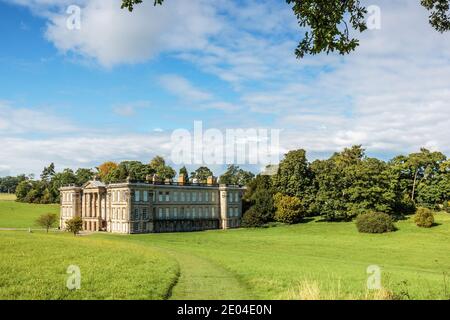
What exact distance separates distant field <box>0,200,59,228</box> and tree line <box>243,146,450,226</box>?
41.9 meters

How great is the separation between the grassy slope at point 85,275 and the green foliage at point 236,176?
332 ft

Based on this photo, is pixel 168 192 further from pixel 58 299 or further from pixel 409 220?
pixel 58 299

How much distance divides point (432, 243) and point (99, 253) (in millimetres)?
41099

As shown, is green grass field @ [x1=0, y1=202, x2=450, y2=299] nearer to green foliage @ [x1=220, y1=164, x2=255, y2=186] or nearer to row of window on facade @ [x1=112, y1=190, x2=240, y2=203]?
row of window on facade @ [x1=112, y1=190, x2=240, y2=203]

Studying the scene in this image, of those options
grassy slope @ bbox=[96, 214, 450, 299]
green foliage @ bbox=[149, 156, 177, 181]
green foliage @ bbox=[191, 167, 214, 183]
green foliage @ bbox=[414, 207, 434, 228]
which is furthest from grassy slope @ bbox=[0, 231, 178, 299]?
green foliage @ bbox=[191, 167, 214, 183]

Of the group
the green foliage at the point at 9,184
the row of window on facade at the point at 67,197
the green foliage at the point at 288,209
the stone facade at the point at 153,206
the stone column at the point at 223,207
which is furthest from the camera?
the green foliage at the point at 9,184

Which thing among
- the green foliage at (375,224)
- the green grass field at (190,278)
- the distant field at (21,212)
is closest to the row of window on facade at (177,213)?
the distant field at (21,212)

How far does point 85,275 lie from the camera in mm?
19938

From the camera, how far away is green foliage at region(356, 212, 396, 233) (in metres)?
67.8

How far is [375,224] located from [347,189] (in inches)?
519

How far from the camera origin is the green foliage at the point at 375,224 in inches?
2667

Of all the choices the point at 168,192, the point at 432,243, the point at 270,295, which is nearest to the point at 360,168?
the point at 432,243

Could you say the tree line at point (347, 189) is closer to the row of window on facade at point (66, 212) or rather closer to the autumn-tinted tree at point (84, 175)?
the row of window on facade at point (66, 212)

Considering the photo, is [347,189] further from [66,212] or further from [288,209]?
[66,212]
